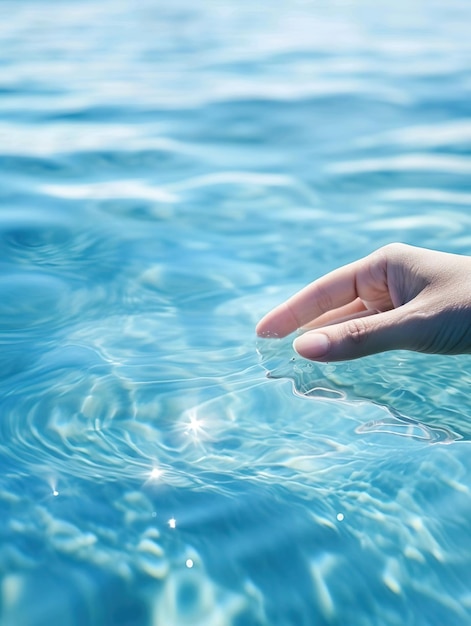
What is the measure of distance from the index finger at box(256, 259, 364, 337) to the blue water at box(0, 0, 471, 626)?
12 cm

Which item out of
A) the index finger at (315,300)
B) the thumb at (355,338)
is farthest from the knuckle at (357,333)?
the index finger at (315,300)

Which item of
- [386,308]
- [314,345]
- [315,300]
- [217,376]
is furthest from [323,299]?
[314,345]

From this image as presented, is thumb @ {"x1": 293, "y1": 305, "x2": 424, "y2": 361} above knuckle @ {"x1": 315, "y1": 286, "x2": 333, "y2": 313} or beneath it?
above

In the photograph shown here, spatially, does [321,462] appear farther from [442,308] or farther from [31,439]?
[31,439]

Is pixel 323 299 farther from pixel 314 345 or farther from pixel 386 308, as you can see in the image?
pixel 314 345

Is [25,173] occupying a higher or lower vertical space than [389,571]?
higher

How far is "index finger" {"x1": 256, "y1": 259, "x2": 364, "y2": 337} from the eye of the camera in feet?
8.41

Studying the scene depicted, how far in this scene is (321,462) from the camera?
2.11 meters

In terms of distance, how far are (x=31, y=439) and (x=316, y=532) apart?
33.3 inches

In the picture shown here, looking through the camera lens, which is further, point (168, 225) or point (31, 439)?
point (168, 225)

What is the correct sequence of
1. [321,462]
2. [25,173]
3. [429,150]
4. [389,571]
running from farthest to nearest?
[429,150]
[25,173]
[321,462]
[389,571]

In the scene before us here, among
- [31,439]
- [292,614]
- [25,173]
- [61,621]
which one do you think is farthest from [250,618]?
[25,173]

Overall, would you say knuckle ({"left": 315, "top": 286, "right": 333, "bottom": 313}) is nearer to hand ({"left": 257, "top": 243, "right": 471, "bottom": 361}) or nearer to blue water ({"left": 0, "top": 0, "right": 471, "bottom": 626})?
hand ({"left": 257, "top": 243, "right": 471, "bottom": 361})

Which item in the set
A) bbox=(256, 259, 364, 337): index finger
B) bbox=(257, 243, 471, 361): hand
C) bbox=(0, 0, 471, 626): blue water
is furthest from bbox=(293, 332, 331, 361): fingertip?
bbox=(256, 259, 364, 337): index finger
